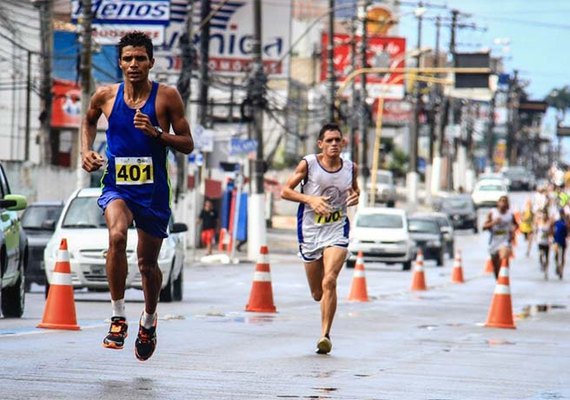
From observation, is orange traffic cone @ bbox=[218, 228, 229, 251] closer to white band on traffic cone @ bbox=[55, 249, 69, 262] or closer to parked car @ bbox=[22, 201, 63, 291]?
parked car @ bbox=[22, 201, 63, 291]

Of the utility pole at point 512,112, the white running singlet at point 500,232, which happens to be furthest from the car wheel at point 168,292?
the utility pole at point 512,112

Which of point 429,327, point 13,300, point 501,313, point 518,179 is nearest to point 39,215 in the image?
point 13,300

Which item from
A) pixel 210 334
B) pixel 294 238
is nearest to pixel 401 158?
pixel 294 238

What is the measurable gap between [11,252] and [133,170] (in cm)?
662

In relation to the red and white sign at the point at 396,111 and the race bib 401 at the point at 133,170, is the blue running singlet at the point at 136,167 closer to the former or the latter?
the race bib 401 at the point at 133,170

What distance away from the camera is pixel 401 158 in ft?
409

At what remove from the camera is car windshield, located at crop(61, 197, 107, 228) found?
23766mm

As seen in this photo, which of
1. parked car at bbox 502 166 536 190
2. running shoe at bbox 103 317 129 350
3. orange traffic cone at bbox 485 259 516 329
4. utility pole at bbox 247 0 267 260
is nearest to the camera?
running shoe at bbox 103 317 129 350

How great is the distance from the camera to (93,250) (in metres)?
23.0

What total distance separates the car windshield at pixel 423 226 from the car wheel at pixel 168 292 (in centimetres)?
2766

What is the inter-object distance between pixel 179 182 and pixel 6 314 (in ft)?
97.1

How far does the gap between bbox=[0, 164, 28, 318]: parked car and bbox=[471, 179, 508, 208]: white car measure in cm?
7670

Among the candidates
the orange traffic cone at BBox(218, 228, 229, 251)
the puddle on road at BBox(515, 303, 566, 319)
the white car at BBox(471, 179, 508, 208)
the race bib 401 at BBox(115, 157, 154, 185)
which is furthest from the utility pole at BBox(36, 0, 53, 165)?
the white car at BBox(471, 179, 508, 208)

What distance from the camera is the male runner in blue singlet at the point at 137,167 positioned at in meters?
11.1
